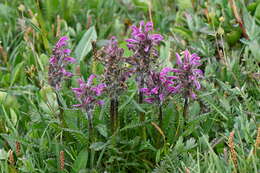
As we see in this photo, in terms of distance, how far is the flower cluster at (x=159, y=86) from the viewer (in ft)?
7.27

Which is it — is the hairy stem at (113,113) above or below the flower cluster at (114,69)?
below

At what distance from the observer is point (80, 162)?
94.2 inches

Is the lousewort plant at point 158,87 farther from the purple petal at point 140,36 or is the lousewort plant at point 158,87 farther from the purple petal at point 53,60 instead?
the purple petal at point 53,60

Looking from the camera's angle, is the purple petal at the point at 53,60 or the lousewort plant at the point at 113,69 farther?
the purple petal at the point at 53,60

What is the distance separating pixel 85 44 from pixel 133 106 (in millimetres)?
1150

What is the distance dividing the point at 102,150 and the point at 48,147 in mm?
349

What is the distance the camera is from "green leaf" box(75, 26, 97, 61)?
346cm

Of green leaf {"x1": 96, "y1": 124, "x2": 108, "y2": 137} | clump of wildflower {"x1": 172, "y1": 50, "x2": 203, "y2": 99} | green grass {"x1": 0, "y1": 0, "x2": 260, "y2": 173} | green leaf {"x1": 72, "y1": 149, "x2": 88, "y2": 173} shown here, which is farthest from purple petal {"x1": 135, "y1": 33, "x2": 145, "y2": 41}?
green leaf {"x1": 72, "y1": 149, "x2": 88, "y2": 173}

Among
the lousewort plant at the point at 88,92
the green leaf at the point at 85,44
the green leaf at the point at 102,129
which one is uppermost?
the green leaf at the point at 85,44

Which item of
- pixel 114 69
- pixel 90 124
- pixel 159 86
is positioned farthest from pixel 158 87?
pixel 90 124

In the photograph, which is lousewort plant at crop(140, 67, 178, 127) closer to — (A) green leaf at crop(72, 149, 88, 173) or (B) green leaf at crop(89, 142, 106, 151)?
(B) green leaf at crop(89, 142, 106, 151)

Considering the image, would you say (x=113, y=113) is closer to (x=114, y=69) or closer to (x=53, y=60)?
(x=114, y=69)

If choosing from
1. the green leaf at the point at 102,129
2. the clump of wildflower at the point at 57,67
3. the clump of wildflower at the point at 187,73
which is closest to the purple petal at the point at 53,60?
the clump of wildflower at the point at 57,67

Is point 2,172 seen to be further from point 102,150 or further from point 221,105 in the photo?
point 221,105
